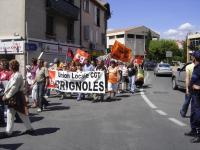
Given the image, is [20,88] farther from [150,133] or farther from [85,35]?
[85,35]

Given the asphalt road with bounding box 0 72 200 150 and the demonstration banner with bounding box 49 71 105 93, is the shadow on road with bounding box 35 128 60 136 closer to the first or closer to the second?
the asphalt road with bounding box 0 72 200 150

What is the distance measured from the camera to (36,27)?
29.8 metres

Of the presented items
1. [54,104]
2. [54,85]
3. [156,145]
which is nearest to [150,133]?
[156,145]

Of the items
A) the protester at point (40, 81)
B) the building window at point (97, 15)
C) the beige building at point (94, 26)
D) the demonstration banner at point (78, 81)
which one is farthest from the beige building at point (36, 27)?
the building window at point (97, 15)

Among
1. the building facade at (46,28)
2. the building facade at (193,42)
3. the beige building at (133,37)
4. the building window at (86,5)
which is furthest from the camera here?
the beige building at (133,37)

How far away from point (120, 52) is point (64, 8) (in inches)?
458

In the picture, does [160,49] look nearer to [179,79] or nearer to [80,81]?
[179,79]

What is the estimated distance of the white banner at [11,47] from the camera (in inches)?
996

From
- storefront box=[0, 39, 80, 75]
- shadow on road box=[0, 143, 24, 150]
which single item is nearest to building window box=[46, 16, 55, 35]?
storefront box=[0, 39, 80, 75]

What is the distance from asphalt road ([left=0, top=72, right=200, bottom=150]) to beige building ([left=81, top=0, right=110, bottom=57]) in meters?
27.6

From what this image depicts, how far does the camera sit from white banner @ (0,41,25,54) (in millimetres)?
25311

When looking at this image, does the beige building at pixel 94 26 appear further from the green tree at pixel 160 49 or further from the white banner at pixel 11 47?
the green tree at pixel 160 49

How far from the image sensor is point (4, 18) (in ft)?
93.9

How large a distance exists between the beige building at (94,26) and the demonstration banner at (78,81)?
23154mm
